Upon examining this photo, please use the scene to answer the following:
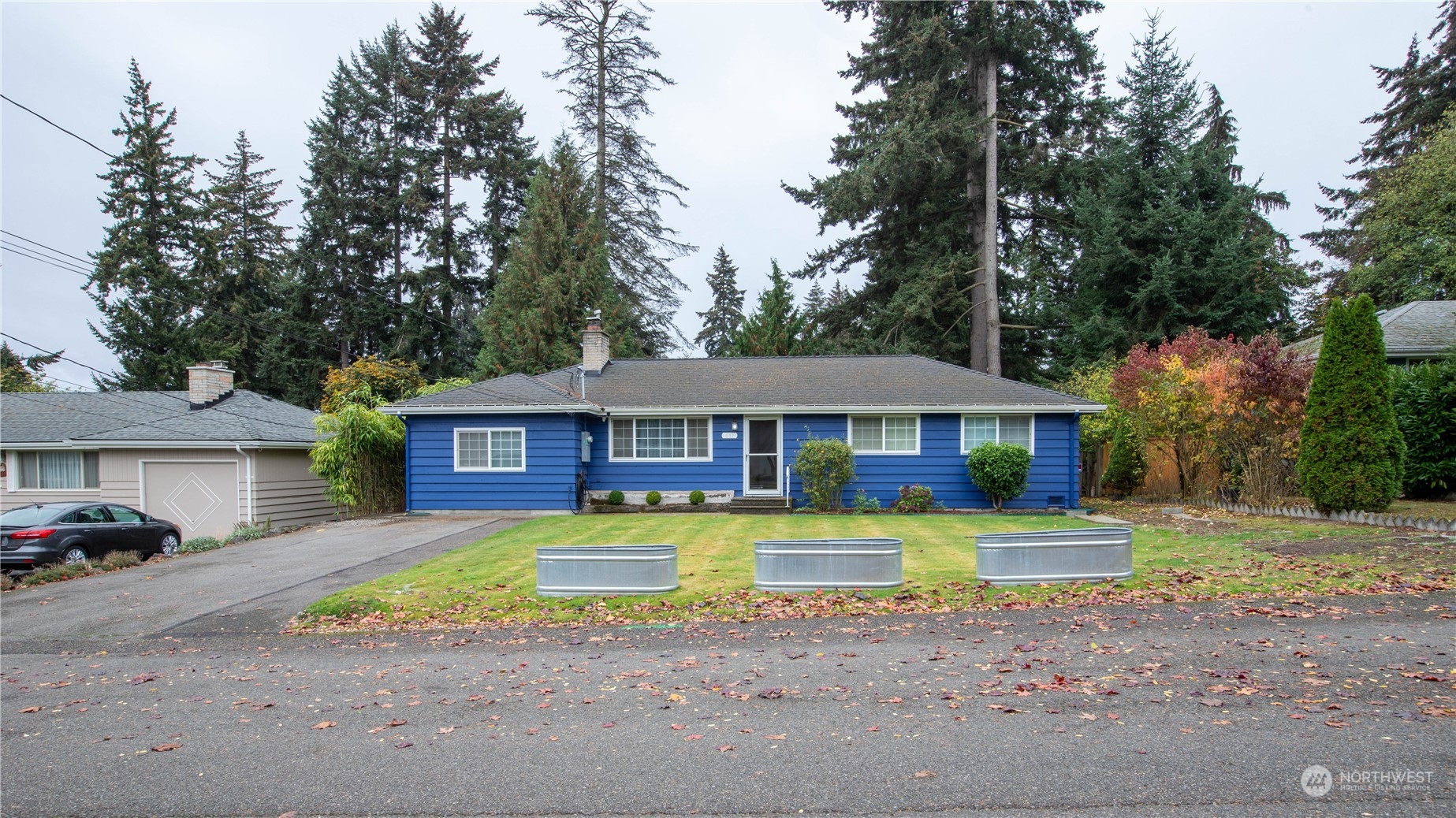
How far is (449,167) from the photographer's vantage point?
36.6 meters

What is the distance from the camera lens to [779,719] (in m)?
5.08

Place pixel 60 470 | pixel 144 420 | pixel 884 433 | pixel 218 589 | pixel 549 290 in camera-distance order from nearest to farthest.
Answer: pixel 218 589 → pixel 884 433 → pixel 60 470 → pixel 144 420 → pixel 549 290

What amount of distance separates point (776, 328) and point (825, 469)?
14702mm

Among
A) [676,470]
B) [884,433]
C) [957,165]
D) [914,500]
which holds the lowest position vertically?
[914,500]

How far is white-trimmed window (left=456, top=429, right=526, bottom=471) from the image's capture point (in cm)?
1814

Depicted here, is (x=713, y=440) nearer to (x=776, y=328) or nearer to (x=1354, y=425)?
(x=1354, y=425)

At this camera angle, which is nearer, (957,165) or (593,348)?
(593,348)

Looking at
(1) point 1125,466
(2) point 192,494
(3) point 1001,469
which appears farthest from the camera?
(1) point 1125,466

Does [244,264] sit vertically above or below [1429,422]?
above

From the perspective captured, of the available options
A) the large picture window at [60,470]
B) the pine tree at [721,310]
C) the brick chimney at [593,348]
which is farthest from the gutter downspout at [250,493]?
the pine tree at [721,310]

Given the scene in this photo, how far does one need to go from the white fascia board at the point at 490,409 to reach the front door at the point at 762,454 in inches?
143

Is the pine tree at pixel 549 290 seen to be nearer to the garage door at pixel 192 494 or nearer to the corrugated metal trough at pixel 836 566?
the garage door at pixel 192 494

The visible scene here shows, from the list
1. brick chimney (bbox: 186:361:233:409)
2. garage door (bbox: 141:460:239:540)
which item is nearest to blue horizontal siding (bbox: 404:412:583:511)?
garage door (bbox: 141:460:239:540)

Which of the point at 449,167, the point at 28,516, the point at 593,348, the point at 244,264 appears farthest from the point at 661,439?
the point at 244,264
